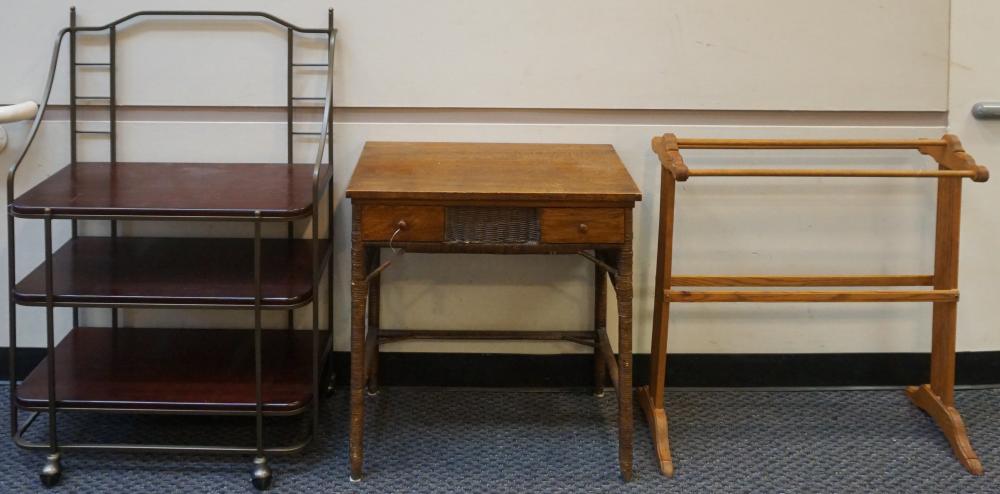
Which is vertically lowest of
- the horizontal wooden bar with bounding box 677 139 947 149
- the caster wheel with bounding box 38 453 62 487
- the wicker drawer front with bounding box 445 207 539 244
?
the caster wheel with bounding box 38 453 62 487

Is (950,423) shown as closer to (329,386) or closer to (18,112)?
(329,386)

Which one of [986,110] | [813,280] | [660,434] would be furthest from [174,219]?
[986,110]

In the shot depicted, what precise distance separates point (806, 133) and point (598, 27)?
61 centimetres

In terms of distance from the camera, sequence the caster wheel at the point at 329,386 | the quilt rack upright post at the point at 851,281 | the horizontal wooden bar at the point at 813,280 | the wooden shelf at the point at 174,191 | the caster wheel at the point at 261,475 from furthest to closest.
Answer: the caster wheel at the point at 329,386
the horizontal wooden bar at the point at 813,280
the quilt rack upright post at the point at 851,281
the caster wheel at the point at 261,475
the wooden shelf at the point at 174,191

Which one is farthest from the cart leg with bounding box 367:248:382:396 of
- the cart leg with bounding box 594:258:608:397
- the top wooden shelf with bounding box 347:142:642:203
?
the cart leg with bounding box 594:258:608:397

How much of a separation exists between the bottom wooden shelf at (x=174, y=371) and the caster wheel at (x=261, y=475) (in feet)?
0.39

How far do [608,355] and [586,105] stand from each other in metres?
0.64

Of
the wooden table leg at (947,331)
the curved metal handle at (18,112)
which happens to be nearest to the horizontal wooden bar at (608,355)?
the wooden table leg at (947,331)

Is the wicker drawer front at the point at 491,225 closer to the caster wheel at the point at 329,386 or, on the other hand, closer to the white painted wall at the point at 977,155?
the caster wheel at the point at 329,386

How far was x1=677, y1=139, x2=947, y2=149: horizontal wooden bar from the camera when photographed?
2.61 metres

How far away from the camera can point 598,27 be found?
108 inches

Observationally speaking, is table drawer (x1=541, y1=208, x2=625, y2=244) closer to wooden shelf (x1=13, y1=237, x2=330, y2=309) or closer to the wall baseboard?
wooden shelf (x1=13, y1=237, x2=330, y2=309)

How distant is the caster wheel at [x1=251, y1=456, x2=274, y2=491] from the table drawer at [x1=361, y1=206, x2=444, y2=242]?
1.90 ft

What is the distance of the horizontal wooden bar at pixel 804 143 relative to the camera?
261cm
